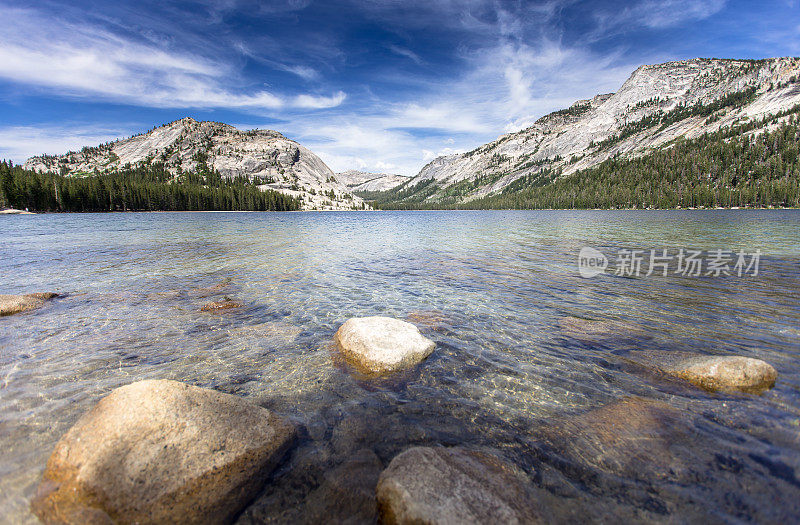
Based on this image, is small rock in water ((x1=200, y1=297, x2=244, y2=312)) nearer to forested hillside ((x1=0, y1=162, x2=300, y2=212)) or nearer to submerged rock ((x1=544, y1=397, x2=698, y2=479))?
submerged rock ((x1=544, y1=397, x2=698, y2=479))

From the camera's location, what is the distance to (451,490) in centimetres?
457

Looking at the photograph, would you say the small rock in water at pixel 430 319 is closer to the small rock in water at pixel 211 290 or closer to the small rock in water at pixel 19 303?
the small rock in water at pixel 211 290

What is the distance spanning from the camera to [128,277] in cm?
1952

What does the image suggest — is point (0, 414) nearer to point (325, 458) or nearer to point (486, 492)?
point (325, 458)

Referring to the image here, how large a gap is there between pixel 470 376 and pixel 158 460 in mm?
6731

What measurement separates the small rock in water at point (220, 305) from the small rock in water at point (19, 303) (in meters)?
7.01

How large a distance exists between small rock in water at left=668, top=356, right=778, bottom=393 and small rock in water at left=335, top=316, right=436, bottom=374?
6683 mm

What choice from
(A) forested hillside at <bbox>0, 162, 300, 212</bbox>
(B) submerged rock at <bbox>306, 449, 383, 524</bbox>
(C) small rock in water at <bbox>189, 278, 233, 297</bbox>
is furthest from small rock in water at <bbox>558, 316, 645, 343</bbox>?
(A) forested hillside at <bbox>0, 162, 300, 212</bbox>

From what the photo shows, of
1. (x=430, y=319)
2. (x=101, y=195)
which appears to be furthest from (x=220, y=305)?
(x=101, y=195)

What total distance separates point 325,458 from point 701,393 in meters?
8.48

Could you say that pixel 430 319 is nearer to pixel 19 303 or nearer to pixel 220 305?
pixel 220 305

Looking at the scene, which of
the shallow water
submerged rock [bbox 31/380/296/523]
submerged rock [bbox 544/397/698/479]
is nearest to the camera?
submerged rock [bbox 31/380/296/523]

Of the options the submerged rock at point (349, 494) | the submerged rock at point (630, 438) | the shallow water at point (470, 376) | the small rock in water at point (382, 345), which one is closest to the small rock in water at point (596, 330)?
the shallow water at point (470, 376)

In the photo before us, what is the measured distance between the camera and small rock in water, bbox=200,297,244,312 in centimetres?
1381
